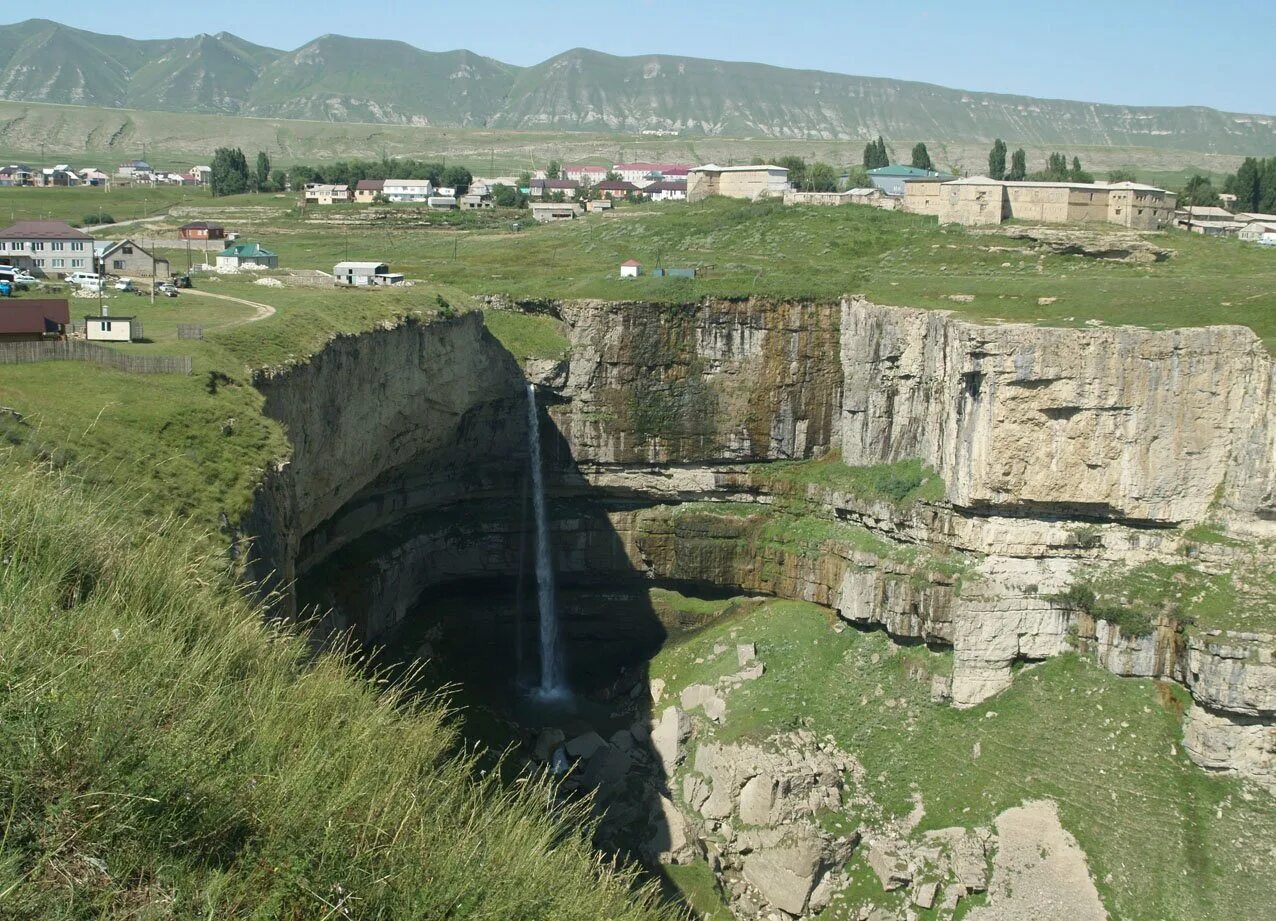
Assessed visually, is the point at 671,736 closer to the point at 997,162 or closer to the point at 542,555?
the point at 542,555

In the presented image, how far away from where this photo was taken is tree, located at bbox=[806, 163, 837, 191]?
95875mm


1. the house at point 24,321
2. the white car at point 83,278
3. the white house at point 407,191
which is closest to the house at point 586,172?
the white house at point 407,191

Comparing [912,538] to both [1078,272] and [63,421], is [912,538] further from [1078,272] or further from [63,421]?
[63,421]

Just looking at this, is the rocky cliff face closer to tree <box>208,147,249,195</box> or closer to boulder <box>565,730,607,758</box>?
boulder <box>565,730,607,758</box>

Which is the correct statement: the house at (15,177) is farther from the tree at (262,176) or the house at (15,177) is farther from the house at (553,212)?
the house at (553,212)

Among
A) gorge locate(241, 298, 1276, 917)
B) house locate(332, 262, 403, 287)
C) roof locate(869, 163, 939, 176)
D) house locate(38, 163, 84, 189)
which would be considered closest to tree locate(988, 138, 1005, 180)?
roof locate(869, 163, 939, 176)

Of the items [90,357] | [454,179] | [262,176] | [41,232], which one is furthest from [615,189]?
[90,357]

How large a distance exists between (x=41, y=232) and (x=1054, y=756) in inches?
A: 1549

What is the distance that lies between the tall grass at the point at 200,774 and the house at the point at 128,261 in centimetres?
3411

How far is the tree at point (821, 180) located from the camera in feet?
315

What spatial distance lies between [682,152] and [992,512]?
15571cm

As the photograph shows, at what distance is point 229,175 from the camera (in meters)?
101

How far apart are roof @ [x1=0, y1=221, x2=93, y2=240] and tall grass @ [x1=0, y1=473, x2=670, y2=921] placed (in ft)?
115

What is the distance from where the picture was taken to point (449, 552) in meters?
44.7
